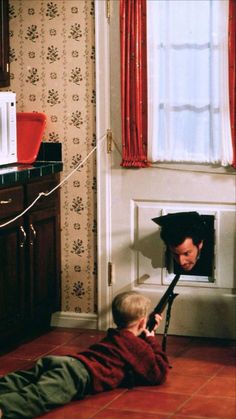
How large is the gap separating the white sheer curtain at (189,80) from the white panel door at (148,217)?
142 mm

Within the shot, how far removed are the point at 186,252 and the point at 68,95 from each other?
3.81 ft

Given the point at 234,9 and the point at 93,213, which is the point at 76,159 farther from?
the point at 234,9

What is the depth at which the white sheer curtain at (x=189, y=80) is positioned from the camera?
15.0 ft

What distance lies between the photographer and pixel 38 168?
4680 mm

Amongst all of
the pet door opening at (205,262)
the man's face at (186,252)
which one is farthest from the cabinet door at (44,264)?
the man's face at (186,252)

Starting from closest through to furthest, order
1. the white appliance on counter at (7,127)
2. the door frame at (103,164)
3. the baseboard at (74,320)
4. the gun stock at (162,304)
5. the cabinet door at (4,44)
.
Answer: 1. the gun stock at (162,304)
2. the white appliance on counter at (7,127)
3. the door frame at (103,164)
4. the cabinet door at (4,44)
5. the baseboard at (74,320)

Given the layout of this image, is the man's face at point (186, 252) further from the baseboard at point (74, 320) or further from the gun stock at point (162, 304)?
the baseboard at point (74, 320)

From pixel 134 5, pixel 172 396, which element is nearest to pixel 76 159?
pixel 134 5

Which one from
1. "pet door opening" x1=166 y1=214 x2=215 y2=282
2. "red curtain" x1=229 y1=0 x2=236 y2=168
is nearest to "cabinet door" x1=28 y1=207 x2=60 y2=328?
"pet door opening" x1=166 y1=214 x2=215 y2=282

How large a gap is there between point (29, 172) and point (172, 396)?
55.5 inches

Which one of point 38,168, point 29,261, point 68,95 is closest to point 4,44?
point 68,95

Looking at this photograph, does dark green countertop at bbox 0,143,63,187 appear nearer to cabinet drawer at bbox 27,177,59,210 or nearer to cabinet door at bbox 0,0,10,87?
cabinet drawer at bbox 27,177,59,210

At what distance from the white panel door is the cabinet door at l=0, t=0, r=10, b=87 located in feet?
1.74

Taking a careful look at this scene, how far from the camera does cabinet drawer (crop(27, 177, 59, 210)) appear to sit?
4664mm
